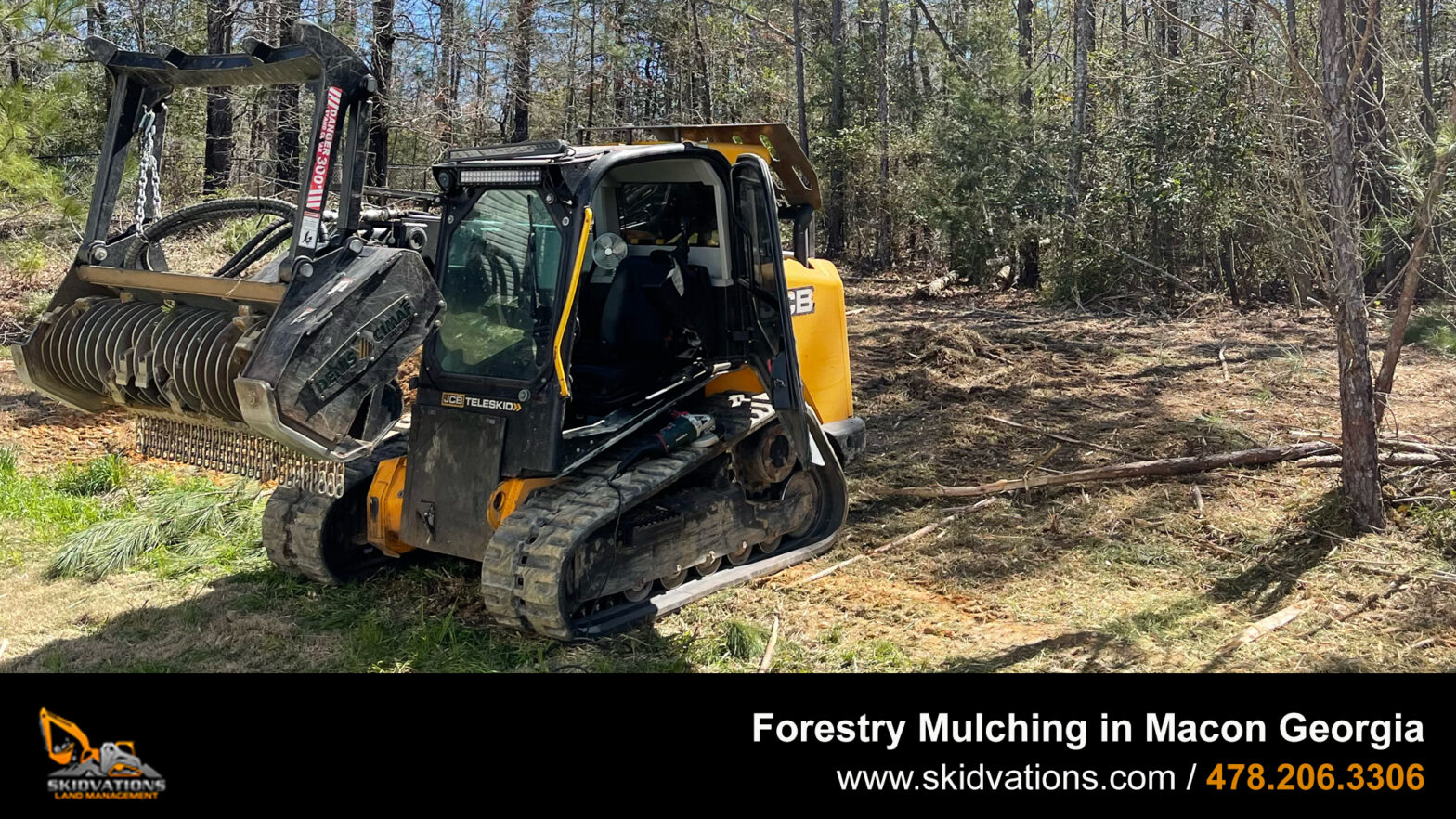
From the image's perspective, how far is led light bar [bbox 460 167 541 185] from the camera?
16.7 feet

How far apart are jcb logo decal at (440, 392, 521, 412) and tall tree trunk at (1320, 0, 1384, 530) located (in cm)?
418

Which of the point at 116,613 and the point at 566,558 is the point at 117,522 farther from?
the point at 566,558

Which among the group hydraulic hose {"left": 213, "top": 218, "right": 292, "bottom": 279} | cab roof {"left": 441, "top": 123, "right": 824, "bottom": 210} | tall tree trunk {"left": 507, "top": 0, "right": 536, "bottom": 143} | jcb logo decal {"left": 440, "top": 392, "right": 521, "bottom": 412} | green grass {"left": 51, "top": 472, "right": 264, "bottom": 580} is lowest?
green grass {"left": 51, "top": 472, "right": 264, "bottom": 580}

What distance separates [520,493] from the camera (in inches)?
203

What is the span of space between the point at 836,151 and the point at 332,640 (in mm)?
20036

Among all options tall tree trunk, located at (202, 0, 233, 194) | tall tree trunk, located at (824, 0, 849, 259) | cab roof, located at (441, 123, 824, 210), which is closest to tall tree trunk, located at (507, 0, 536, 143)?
tall tree trunk, located at (202, 0, 233, 194)

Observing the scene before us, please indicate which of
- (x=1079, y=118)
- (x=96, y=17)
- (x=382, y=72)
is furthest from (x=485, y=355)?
(x=1079, y=118)

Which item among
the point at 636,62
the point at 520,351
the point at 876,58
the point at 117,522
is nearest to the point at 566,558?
the point at 520,351

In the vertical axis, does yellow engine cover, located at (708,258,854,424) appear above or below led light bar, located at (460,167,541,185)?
below

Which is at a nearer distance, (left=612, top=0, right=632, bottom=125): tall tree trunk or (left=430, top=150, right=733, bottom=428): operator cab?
(left=430, top=150, right=733, bottom=428): operator cab

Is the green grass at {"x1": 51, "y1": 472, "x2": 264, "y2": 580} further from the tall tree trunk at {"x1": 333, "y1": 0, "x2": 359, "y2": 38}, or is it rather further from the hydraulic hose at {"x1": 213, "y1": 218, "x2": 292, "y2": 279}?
the tall tree trunk at {"x1": 333, "y1": 0, "x2": 359, "y2": 38}

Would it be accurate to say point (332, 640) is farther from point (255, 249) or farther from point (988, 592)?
point (988, 592)

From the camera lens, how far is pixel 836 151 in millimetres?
23953

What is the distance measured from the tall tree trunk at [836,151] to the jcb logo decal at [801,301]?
17525mm
